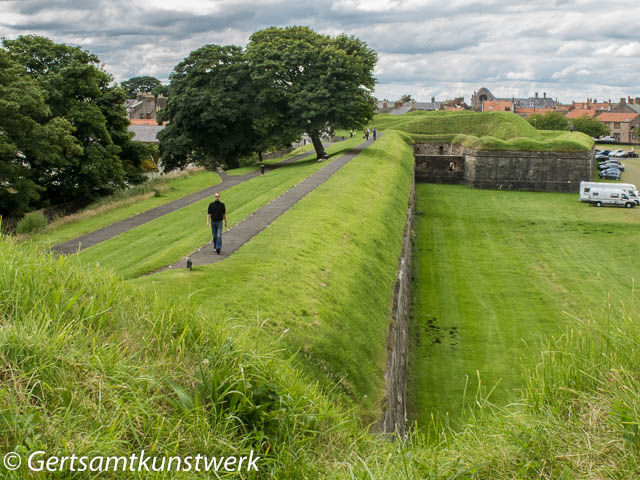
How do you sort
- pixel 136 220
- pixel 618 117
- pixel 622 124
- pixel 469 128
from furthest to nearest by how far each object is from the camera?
1. pixel 618 117
2. pixel 622 124
3. pixel 469 128
4. pixel 136 220

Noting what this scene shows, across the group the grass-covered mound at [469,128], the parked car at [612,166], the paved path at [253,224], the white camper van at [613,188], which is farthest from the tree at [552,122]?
the paved path at [253,224]

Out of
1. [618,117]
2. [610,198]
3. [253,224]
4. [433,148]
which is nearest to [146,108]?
[433,148]

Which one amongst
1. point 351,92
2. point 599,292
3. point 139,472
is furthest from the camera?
point 351,92

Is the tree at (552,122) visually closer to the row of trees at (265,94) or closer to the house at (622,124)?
the house at (622,124)

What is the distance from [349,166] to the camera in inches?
1286

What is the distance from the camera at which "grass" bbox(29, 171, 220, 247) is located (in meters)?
23.2

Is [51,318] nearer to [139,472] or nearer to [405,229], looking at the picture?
[139,472]

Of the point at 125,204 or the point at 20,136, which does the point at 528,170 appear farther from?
the point at 20,136

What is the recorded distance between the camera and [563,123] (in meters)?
88.2

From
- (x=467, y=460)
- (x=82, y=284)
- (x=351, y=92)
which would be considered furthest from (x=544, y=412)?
(x=351, y=92)

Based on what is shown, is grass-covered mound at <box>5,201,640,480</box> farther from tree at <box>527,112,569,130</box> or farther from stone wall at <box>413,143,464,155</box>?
tree at <box>527,112,569,130</box>

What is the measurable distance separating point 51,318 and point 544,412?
15.4 ft

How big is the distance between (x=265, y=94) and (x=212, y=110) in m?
5.08

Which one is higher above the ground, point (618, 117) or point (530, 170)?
point (618, 117)
